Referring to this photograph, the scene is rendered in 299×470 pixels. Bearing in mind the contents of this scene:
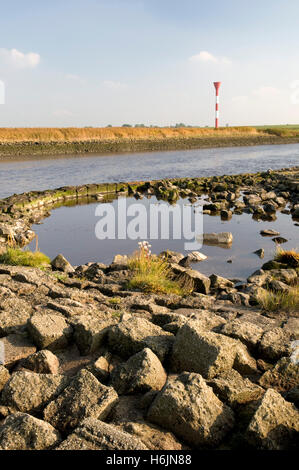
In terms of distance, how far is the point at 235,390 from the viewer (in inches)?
148

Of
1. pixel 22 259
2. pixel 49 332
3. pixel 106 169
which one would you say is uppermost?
pixel 106 169

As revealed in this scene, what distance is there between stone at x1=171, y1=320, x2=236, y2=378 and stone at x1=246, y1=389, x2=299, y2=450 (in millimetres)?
717

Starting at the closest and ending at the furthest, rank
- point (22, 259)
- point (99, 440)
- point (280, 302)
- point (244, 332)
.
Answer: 1. point (99, 440)
2. point (244, 332)
3. point (280, 302)
4. point (22, 259)

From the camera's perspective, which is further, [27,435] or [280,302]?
[280,302]

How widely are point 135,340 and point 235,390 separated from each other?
4.12 ft

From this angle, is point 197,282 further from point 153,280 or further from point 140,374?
point 140,374

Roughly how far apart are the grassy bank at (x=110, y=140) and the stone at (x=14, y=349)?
44.5m

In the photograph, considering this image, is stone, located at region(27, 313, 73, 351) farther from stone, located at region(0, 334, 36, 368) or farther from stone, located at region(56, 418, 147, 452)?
stone, located at region(56, 418, 147, 452)

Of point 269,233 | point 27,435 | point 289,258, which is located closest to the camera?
point 27,435

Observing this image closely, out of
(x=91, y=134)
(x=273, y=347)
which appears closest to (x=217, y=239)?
(x=273, y=347)

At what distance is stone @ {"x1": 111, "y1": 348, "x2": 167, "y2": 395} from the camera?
392cm

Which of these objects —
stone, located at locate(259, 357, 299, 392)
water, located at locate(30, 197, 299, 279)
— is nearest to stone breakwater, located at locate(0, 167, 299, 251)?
water, located at locate(30, 197, 299, 279)

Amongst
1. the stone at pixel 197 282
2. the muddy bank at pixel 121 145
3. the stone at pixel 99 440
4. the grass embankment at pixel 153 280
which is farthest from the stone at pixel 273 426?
the muddy bank at pixel 121 145

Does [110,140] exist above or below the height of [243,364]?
above
